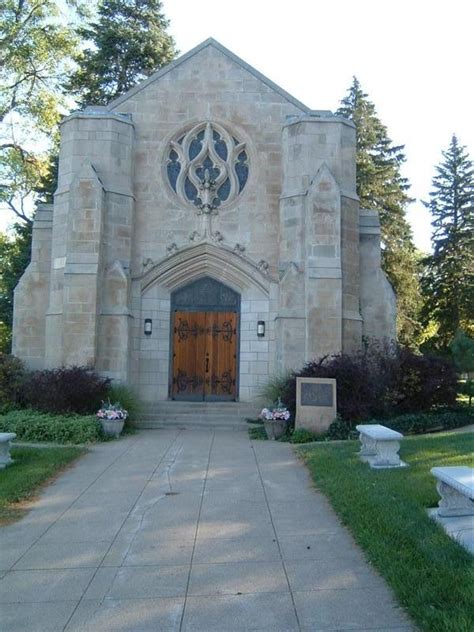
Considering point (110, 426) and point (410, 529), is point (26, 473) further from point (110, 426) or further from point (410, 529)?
point (410, 529)

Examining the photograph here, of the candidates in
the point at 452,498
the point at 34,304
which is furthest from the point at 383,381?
the point at 34,304

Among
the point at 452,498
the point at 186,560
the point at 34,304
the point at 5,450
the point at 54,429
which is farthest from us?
the point at 34,304

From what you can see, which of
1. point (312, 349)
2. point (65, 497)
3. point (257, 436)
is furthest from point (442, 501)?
point (312, 349)

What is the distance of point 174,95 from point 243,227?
4191 millimetres

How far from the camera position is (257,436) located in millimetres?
12133

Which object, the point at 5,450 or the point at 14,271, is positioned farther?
the point at 14,271

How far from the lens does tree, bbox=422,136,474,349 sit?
1160 inches

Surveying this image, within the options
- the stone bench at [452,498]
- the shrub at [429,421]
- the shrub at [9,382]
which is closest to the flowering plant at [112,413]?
the shrub at [9,382]

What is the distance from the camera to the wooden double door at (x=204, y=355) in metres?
15.5

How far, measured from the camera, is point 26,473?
801cm

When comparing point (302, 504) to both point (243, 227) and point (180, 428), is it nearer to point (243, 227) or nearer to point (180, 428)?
point (180, 428)

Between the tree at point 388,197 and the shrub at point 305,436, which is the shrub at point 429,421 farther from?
the tree at point 388,197

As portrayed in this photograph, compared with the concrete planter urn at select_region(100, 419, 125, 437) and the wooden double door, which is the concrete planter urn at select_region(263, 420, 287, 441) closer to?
the concrete planter urn at select_region(100, 419, 125, 437)

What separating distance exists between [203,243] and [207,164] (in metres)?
2.39
